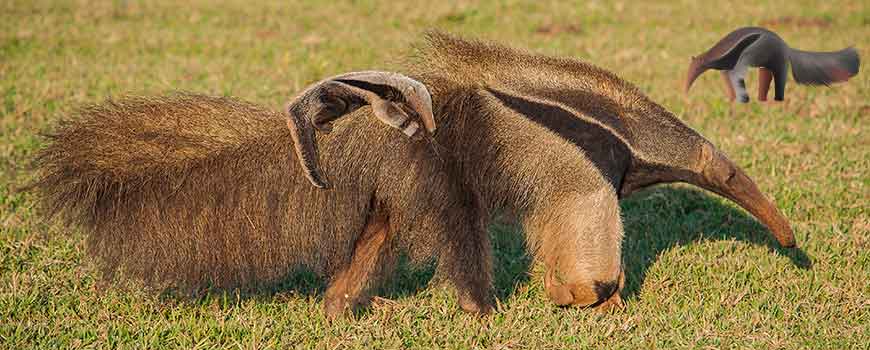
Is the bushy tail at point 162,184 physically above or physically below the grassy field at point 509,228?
above

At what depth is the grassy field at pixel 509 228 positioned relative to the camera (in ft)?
14.0

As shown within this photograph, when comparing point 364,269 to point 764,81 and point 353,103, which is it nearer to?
point 353,103

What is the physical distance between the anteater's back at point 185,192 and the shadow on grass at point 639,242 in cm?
64

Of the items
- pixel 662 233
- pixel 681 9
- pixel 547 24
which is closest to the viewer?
pixel 662 233

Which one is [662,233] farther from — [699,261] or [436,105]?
[436,105]

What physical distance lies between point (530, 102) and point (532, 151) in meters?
0.22

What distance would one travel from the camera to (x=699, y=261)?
5.26 metres

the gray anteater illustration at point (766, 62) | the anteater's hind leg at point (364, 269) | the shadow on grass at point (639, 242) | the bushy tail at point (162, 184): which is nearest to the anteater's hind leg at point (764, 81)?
the gray anteater illustration at point (766, 62)

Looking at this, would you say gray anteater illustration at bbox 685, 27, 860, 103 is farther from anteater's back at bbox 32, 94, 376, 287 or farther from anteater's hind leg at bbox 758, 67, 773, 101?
anteater's back at bbox 32, 94, 376, 287

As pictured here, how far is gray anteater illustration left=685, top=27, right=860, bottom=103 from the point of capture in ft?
14.0

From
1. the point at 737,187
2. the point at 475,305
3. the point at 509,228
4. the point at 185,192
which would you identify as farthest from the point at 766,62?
the point at 185,192

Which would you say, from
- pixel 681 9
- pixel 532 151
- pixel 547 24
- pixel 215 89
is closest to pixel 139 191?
pixel 532 151

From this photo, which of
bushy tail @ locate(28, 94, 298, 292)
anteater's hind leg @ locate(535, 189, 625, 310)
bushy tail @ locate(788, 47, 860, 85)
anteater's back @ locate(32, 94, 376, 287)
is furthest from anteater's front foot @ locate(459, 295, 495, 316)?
bushy tail @ locate(788, 47, 860, 85)

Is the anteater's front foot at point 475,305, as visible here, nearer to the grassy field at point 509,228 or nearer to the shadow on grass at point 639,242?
the grassy field at point 509,228
